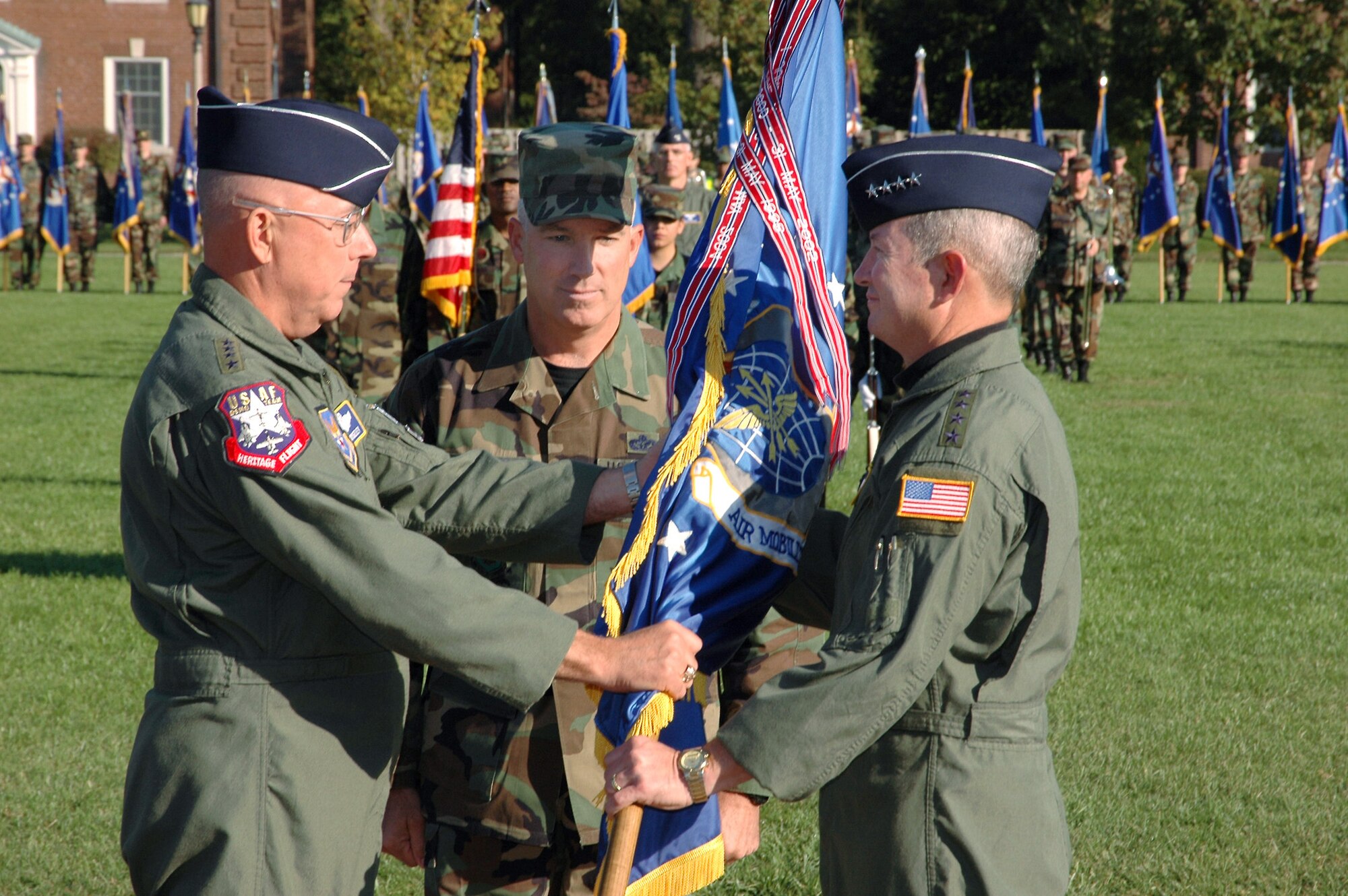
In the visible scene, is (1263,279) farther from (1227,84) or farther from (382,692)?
(382,692)

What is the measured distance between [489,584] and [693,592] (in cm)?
39

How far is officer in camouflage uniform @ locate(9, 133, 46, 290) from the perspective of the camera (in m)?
26.7

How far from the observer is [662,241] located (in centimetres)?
1055

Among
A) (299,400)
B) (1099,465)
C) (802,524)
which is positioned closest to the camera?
(299,400)

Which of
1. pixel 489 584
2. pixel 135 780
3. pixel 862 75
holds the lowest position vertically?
pixel 135 780

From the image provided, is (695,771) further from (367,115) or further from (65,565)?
(65,565)

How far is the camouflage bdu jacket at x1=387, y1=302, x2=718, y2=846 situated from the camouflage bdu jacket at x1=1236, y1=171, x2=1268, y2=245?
972 inches

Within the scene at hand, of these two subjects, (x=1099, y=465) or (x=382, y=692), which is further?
(x=1099, y=465)

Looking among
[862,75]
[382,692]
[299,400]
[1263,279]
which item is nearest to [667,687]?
[382,692]

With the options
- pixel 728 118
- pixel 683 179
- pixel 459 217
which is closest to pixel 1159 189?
pixel 728 118

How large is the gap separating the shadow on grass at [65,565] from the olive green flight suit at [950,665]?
6.37m

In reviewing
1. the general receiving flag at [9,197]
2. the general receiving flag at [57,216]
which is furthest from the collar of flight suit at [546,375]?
the general receiving flag at [9,197]

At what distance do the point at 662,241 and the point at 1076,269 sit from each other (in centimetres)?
705

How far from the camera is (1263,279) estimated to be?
3020 cm
